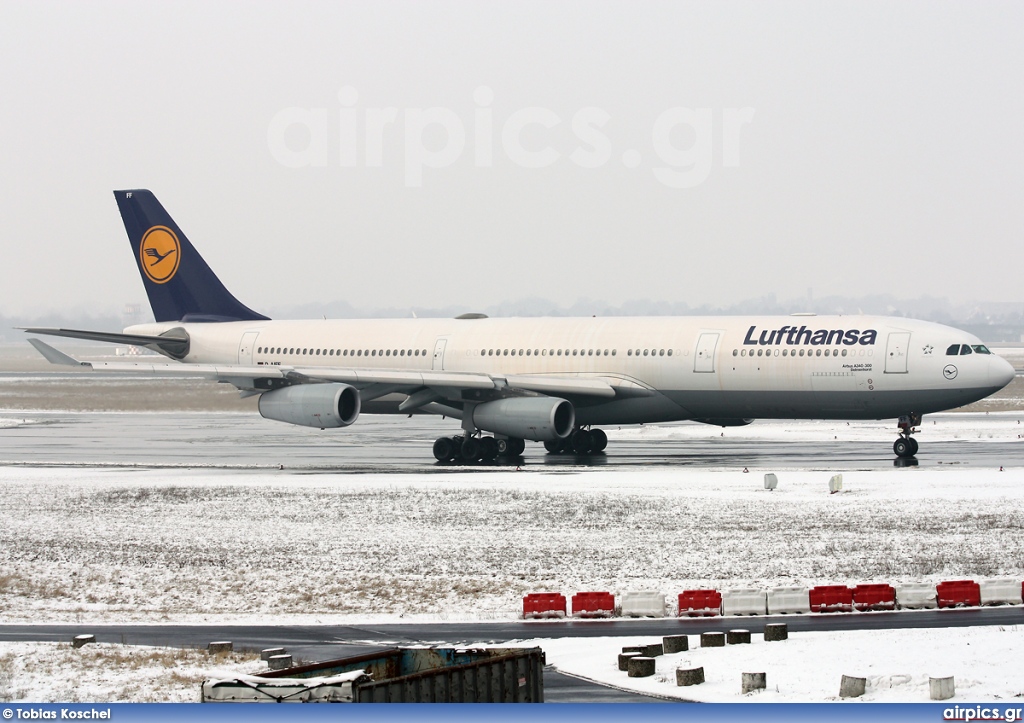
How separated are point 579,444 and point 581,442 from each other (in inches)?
3.7

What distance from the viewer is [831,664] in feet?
48.9

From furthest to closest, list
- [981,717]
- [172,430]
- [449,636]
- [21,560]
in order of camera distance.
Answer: [172,430] < [21,560] < [449,636] < [981,717]

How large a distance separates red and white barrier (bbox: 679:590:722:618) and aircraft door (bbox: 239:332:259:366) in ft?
104

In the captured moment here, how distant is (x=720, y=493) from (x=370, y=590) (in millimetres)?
11411

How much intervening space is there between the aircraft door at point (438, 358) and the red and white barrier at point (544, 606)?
25.9 m

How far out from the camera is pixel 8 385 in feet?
309

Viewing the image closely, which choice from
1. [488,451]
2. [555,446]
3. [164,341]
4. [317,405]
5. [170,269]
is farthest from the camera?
[170,269]

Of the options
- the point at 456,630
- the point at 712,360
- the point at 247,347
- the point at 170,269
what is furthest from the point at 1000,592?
the point at 170,269

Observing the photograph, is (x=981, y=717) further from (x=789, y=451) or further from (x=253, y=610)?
(x=789, y=451)

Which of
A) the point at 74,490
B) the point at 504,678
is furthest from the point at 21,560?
the point at 504,678

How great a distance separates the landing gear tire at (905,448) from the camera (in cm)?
3744

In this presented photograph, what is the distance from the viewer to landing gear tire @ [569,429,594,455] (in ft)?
139

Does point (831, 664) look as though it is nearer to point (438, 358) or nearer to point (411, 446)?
point (438, 358)

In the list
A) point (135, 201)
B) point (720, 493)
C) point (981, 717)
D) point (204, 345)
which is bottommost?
point (981, 717)
